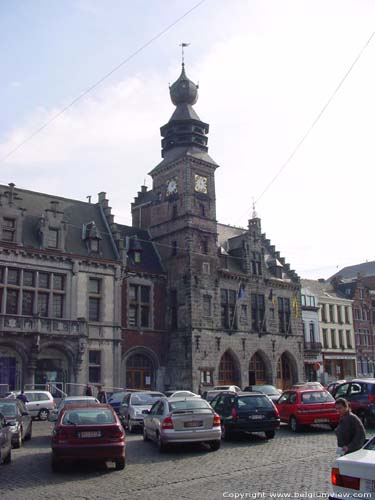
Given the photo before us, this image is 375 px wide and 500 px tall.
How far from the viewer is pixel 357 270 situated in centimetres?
7662

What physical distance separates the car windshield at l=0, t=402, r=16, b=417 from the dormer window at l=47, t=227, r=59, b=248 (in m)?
19.7

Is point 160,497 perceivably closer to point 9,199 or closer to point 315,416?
point 315,416

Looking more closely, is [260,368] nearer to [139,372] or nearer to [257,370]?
[257,370]

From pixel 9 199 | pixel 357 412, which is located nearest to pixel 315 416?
pixel 357 412

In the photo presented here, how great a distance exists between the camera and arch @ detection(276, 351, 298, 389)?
157 feet

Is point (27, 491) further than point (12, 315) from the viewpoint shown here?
No

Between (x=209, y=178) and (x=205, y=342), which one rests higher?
(x=209, y=178)

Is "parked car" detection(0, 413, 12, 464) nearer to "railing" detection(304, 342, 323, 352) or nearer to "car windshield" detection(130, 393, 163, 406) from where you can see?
"car windshield" detection(130, 393, 163, 406)

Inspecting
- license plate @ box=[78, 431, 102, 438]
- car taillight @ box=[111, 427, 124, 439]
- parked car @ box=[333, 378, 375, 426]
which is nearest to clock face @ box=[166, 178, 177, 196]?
parked car @ box=[333, 378, 375, 426]

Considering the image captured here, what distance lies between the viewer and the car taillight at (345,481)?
6445 millimetres

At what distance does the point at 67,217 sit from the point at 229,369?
58.4 ft

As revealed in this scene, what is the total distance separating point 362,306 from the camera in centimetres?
6216

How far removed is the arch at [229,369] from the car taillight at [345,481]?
3615cm

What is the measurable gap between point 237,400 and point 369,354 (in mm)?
48549
